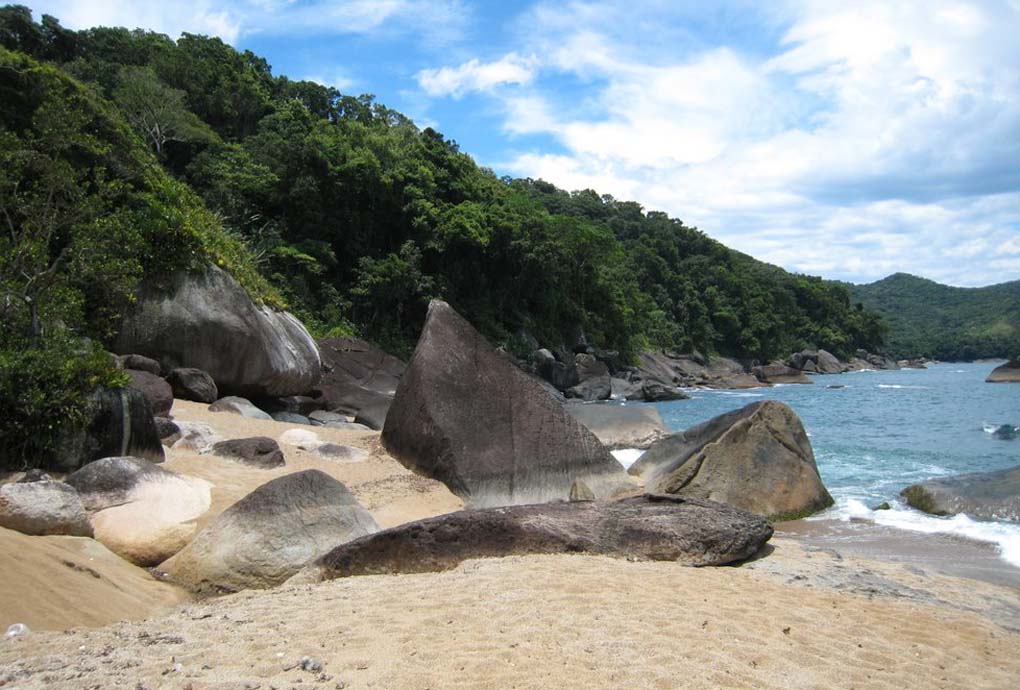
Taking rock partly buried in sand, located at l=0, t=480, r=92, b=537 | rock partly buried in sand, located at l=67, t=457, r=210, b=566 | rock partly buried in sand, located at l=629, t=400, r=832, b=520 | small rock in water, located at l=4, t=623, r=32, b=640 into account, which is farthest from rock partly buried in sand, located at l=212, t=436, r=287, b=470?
rock partly buried in sand, located at l=629, t=400, r=832, b=520

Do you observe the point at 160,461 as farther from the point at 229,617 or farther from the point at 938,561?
the point at 938,561

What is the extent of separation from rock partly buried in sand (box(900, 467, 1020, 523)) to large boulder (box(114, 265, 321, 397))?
42.6 ft

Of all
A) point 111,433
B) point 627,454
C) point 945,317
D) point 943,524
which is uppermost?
point 945,317

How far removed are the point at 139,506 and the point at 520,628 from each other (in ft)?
15.5

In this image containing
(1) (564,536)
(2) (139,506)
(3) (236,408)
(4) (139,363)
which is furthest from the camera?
(3) (236,408)

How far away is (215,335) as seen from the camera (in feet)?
52.4

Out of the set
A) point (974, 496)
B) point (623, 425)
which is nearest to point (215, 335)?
point (623, 425)

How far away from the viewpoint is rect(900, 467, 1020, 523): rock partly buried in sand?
10.6m

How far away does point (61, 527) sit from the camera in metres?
6.62

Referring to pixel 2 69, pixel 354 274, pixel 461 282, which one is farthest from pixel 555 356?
pixel 2 69

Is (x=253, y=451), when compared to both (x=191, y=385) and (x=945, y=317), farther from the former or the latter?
(x=945, y=317)

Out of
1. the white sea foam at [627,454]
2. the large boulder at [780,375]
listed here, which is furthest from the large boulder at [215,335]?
the large boulder at [780,375]

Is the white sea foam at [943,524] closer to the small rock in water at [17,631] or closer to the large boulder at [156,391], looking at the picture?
the small rock in water at [17,631]

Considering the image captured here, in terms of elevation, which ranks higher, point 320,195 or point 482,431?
point 320,195
